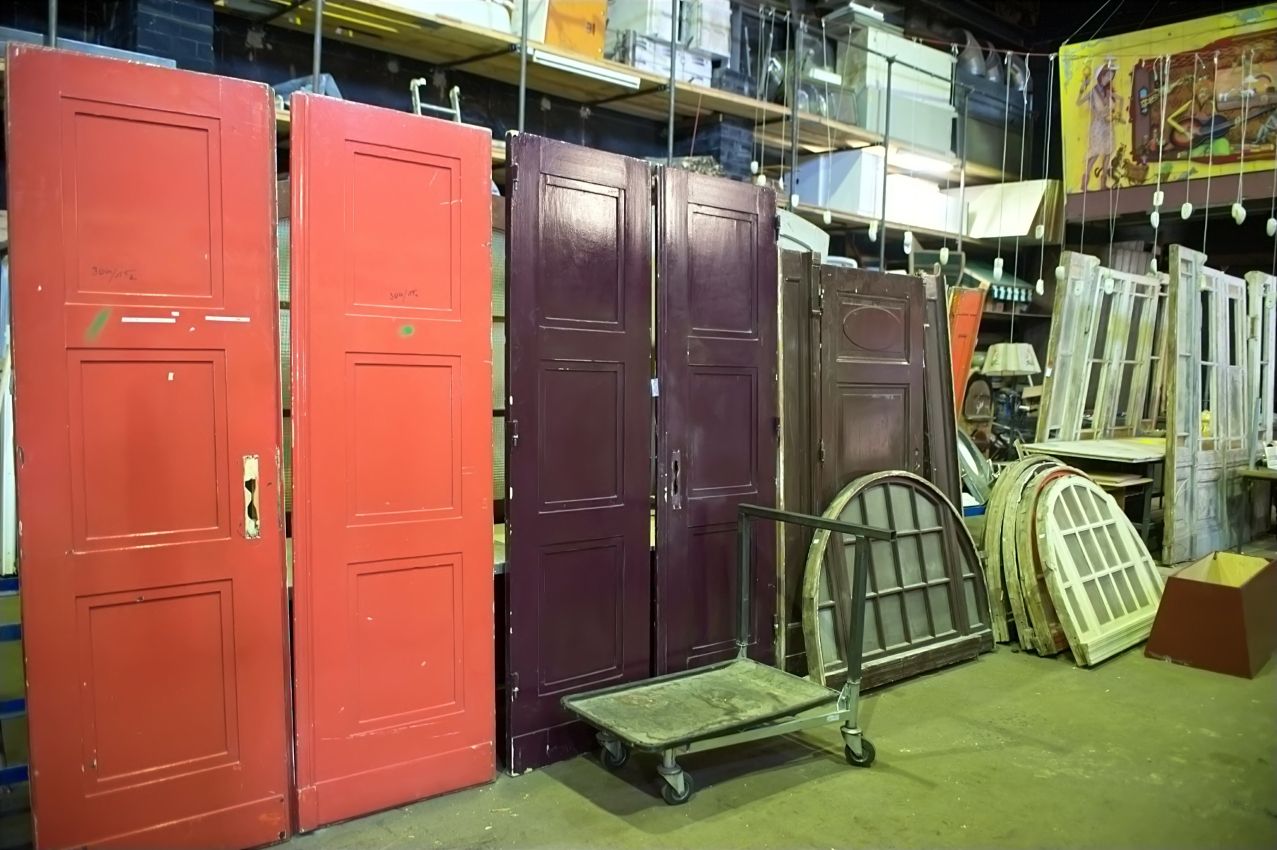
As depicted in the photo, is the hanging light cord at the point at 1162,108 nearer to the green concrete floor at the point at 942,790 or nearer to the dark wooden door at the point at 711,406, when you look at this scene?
the green concrete floor at the point at 942,790

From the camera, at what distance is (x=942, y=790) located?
3.12 metres

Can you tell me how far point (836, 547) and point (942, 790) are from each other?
1225 mm

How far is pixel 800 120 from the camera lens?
653 centimetres

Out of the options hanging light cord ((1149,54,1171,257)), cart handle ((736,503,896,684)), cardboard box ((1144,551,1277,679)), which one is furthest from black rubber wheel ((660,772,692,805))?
hanging light cord ((1149,54,1171,257))

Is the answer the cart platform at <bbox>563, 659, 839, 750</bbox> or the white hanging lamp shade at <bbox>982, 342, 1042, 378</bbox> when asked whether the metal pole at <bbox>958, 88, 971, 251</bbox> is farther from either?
the cart platform at <bbox>563, 659, 839, 750</bbox>

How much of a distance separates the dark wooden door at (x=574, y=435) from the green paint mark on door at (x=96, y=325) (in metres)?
1.18

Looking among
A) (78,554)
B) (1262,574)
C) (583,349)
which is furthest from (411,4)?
(1262,574)

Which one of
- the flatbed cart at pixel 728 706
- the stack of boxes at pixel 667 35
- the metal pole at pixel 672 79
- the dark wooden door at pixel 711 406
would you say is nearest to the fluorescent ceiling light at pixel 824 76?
the stack of boxes at pixel 667 35

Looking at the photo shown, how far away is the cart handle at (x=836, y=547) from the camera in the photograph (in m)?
3.16

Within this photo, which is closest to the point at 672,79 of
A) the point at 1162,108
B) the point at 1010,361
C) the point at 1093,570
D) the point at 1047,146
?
the point at 1093,570

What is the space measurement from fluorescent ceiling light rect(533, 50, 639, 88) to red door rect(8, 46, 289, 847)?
2565mm

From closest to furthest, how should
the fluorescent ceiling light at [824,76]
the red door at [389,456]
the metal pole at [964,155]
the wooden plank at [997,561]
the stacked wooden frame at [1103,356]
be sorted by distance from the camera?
the red door at [389,456], the wooden plank at [997,561], the stacked wooden frame at [1103,356], the fluorescent ceiling light at [824,76], the metal pole at [964,155]

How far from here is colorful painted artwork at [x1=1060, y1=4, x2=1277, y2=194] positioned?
24.8 ft

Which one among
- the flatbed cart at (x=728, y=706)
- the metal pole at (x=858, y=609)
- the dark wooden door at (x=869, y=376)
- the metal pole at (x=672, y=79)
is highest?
the metal pole at (x=672, y=79)
